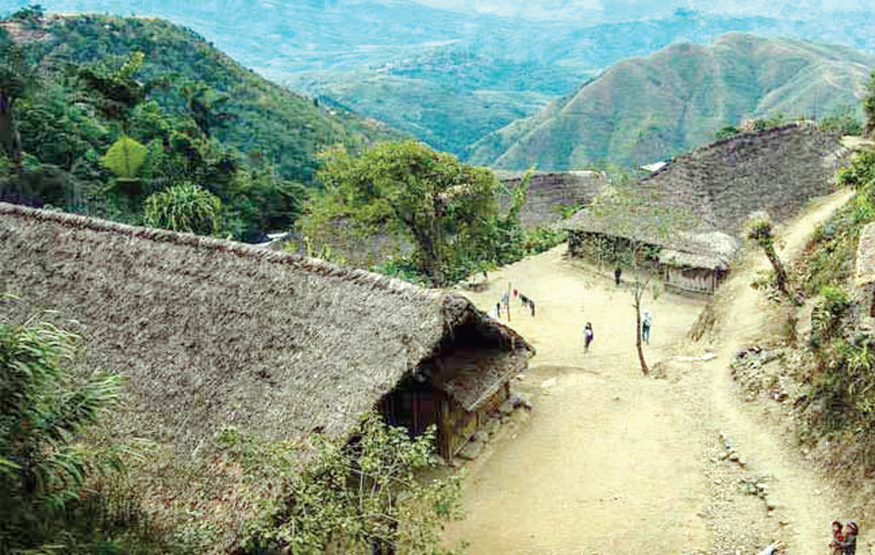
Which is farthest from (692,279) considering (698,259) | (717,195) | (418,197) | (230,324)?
(230,324)

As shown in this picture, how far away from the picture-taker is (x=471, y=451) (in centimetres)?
1325

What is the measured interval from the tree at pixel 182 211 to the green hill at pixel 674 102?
7782cm

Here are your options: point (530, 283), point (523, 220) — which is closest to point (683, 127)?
point (523, 220)

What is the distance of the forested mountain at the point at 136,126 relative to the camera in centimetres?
2745

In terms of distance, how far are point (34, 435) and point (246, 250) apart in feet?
19.9

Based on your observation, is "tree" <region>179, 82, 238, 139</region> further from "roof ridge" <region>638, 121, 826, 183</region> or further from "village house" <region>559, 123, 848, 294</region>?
"roof ridge" <region>638, 121, 826, 183</region>

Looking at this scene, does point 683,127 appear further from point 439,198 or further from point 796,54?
point 439,198

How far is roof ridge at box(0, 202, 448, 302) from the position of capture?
11.3 meters

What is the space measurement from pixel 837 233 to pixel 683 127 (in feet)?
334

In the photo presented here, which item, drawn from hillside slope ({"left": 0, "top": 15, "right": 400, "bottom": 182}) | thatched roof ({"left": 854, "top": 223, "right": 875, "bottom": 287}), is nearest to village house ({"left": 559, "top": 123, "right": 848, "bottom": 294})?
thatched roof ({"left": 854, "top": 223, "right": 875, "bottom": 287})

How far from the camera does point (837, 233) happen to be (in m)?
18.1

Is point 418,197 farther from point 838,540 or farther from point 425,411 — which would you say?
point 838,540

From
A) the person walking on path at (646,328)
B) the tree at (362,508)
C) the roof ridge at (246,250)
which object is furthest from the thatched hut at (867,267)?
the tree at (362,508)

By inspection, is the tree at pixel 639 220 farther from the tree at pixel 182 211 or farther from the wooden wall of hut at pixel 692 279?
the tree at pixel 182 211
